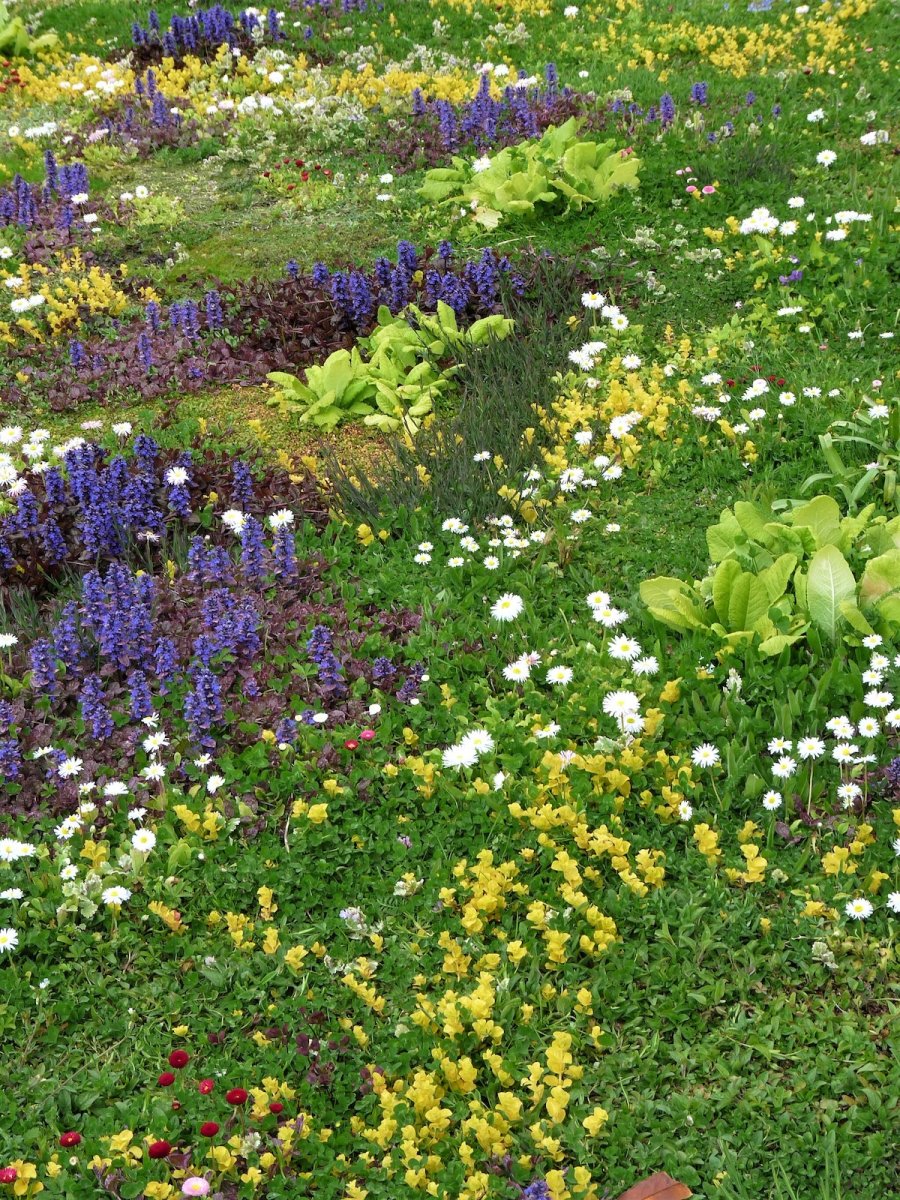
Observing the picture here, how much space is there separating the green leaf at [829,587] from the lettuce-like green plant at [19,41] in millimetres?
12069

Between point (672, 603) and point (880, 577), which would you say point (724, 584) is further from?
point (880, 577)

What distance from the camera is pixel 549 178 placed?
27.9 feet

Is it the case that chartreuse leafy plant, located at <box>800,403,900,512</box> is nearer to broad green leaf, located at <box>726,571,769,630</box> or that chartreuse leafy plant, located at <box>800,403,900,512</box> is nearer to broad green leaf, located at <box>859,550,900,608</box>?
broad green leaf, located at <box>859,550,900,608</box>

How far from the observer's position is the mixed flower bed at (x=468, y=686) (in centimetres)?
359

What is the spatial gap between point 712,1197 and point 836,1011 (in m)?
0.75

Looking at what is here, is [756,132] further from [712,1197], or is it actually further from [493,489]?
[712,1197]

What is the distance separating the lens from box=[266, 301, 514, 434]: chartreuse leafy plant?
7051mm

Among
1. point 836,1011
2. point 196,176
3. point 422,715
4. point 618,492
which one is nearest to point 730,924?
point 836,1011

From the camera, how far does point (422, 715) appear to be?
4918 mm

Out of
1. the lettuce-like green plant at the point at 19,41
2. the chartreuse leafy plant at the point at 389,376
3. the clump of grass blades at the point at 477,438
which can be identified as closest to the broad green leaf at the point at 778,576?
the clump of grass blades at the point at 477,438

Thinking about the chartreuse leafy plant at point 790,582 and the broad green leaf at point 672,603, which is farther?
the broad green leaf at point 672,603

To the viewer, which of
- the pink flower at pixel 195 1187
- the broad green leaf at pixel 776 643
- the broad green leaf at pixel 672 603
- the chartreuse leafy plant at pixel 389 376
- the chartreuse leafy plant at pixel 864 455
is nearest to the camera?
the pink flower at pixel 195 1187

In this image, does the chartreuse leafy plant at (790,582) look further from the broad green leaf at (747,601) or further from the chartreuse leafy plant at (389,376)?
the chartreuse leafy plant at (389,376)

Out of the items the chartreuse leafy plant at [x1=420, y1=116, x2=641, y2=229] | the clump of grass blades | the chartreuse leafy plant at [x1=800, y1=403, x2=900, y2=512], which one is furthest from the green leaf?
the chartreuse leafy plant at [x1=420, y1=116, x2=641, y2=229]
